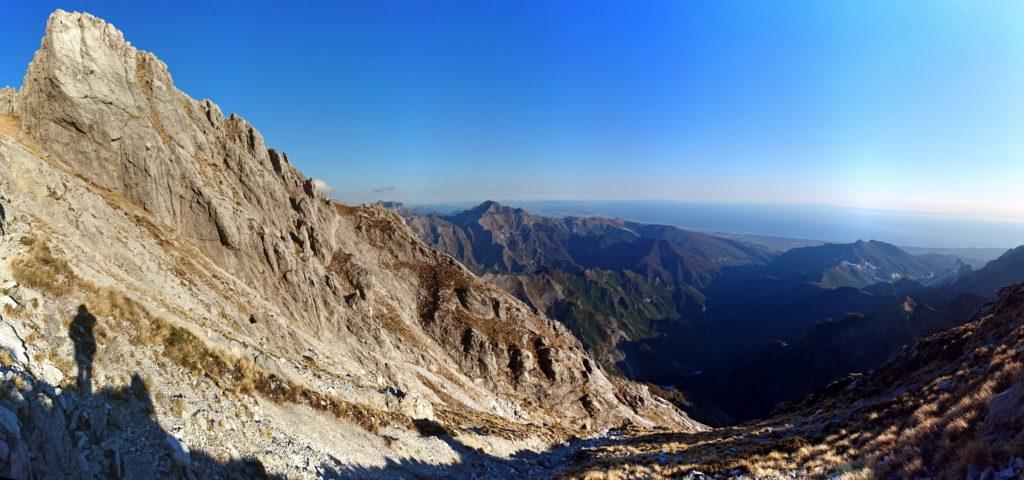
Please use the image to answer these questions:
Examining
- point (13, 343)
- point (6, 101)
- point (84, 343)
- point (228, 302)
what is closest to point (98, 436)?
point (13, 343)

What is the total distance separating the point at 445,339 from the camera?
6612 cm

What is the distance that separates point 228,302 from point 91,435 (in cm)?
2686

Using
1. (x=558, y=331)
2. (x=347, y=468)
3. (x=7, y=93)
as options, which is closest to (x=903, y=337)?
(x=558, y=331)

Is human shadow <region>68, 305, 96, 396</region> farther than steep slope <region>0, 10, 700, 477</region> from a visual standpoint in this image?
No

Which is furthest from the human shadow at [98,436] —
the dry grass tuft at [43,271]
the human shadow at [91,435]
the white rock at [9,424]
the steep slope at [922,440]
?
the steep slope at [922,440]

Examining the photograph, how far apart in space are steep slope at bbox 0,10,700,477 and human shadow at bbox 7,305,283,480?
94 millimetres

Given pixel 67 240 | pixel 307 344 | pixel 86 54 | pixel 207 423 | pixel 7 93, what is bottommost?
pixel 307 344

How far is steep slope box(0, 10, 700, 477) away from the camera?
53.5 feet

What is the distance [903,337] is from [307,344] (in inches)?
10386

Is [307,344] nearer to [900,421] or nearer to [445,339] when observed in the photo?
[445,339]

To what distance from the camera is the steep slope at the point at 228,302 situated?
16.3m

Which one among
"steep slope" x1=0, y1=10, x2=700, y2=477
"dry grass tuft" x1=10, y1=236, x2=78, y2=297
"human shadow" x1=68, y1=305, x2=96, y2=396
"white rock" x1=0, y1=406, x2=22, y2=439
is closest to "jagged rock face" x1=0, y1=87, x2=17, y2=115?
"steep slope" x1=0, y1=10, x2=700, y2=477

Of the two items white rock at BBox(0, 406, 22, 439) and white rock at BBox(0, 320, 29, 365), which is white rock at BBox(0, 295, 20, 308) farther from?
white rock at BBox(0, 406, 22, 439)

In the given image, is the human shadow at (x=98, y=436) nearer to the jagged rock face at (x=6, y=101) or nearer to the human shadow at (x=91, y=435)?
the human shadow at (x=91, y=435)
